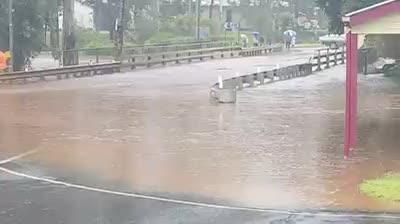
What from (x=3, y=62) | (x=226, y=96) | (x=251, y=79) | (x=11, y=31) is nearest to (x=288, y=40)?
(x=251, y=79)

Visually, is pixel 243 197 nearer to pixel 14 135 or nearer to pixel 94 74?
pixel 14 135

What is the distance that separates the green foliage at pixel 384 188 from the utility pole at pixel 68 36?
103 ft

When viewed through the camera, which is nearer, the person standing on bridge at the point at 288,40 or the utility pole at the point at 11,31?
the utility pole at the point at 11,31

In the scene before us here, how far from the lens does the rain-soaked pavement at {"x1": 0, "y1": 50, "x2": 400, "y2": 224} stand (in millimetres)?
10523

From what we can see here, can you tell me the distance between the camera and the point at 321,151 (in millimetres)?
15719

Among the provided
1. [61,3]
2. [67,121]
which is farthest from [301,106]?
[61,3]

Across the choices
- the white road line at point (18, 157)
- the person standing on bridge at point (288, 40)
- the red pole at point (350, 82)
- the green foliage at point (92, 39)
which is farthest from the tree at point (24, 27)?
the person standing on bridge at point (288, 40)

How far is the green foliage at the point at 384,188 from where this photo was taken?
11.2 metres

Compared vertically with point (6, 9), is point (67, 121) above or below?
below

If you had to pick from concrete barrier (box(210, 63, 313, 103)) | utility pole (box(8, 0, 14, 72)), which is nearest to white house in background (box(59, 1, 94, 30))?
concrete barrier (box(210, 63, 313, 103))

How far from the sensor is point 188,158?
14844 millimetres

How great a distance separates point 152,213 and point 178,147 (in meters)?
5.98

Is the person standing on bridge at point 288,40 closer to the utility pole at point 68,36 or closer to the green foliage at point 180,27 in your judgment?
the green foliage at point 180,27

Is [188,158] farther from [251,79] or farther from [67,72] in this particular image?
[67,72]
